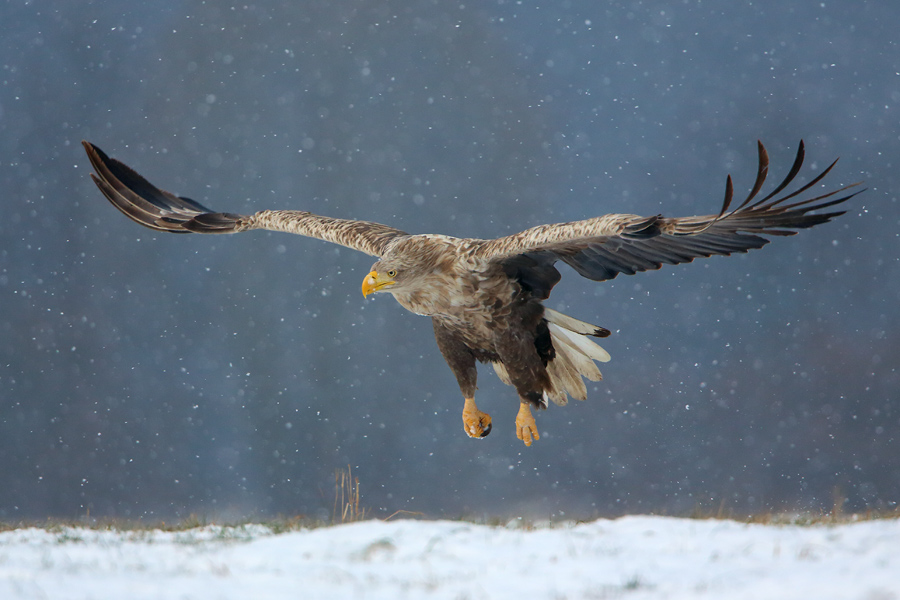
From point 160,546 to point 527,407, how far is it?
298 cm

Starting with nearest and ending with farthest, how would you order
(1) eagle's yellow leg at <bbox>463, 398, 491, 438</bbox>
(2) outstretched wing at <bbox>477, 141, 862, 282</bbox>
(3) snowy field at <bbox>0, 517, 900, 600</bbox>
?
1. (3) snowy field at <bbox>0, 517, 900, 600</bbox>
2. (2) outstretched wing at <bbox>477, 141, 862, 282</bbox>
3. (1) eagle's yellow leg at <bbox>463, 398, 491, 438</bbox>

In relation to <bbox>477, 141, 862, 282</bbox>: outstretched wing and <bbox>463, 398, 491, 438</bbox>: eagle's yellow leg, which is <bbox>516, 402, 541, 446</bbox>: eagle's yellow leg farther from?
<bbox>477, 141, 862, 282</bbox>: outstretched wing

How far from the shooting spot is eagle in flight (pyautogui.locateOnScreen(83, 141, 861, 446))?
4.31 metres

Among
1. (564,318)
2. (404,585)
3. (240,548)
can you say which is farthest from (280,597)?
(564,318)

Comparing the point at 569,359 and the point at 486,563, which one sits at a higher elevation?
the point at 569,359

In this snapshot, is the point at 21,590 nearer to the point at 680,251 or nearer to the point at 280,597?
the point at 280,597

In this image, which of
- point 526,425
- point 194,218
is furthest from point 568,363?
point 194,218

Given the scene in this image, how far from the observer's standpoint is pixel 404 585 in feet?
8.96

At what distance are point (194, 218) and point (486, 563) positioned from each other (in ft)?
15.4

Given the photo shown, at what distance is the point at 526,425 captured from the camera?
567cm

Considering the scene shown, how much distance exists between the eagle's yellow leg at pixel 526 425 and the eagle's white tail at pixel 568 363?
0.40 m

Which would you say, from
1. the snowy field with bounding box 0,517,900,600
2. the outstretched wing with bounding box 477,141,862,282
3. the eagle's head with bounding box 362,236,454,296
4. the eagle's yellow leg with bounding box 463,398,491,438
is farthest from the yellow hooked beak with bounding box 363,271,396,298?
the snowy field with bounding box 0,517,900,600

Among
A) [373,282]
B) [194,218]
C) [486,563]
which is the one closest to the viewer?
[486,563]

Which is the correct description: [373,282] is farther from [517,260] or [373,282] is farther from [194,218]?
[194,218]
